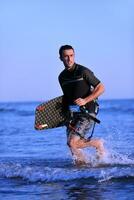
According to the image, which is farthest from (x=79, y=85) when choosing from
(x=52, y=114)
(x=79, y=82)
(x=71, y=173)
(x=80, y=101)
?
(x=71, y=173)

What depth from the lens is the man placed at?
9016 mm

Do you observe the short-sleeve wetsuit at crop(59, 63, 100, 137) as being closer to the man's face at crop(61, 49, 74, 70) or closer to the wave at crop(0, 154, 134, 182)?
the man's face at crop(61, 49, 74, 70)

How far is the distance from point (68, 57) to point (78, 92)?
1.64ft

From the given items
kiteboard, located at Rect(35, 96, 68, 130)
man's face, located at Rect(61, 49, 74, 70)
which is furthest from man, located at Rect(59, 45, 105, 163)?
kiteboard, located at Rect(35, 96, 68, 130)

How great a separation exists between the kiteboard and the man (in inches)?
5.9

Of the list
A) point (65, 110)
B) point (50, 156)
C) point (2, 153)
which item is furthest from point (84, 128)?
point (2, 153)

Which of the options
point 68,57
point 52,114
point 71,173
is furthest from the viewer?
point 52,114

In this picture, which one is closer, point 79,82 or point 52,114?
point 79,82

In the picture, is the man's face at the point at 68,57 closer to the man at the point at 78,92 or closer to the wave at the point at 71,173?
the man at the point at 78,92

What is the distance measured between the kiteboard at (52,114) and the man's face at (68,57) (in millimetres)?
617

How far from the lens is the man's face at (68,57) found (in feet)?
29.6

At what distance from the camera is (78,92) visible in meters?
9.09

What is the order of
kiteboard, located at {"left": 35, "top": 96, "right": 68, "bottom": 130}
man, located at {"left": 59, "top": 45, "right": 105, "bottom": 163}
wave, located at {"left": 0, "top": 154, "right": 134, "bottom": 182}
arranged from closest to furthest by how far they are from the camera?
wave, located at {"left": 0, "top": 154, "right": 134, "bottom": 182} < man, located at {"left": 59, "top": 45, "right": 105, "bottom": 163} < kiteboard, located at {"left": 35, "top": 96, "right": 68, "bottom": 130}

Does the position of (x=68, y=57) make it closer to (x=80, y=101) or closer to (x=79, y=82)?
(x=79, y=82)
